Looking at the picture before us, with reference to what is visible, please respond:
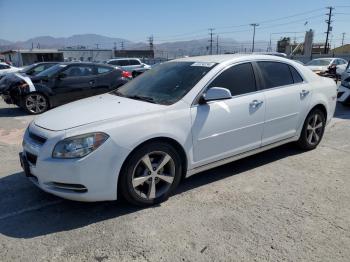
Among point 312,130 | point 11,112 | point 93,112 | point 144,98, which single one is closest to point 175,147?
point 144,98

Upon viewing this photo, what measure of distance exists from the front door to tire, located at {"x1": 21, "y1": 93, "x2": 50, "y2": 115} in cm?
680

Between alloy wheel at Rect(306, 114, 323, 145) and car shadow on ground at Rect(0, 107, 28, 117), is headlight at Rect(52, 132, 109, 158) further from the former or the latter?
car shadow on ground at Rect(0, 107, 28, 117)

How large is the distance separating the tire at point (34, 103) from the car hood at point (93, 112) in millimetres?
5795

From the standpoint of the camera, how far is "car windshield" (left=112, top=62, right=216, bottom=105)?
12.4 ft

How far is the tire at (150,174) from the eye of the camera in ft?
10.7

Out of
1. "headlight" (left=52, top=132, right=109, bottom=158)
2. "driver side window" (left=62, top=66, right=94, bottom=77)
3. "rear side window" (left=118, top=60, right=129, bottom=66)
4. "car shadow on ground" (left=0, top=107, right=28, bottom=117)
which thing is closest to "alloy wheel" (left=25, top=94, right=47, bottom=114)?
"car shadow on ground" (left=0, top=107, right=28, bottom=117)

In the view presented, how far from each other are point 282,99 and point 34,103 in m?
7.15

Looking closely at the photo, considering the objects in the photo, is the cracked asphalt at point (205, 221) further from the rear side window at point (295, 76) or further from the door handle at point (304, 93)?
the rear side window at point (295, 76)

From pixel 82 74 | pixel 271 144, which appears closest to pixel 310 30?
pixel 82 74

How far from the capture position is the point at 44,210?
11.3 ft

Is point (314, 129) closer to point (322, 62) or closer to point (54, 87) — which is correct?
point (54, 87)

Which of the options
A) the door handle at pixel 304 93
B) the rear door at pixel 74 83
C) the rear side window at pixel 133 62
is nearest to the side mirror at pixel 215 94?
the door handle at pixel 304 93

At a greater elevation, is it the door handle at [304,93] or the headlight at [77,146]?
the door handle at [304,93]

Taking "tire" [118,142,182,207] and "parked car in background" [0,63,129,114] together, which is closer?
"tire" [118,142,182,207]
